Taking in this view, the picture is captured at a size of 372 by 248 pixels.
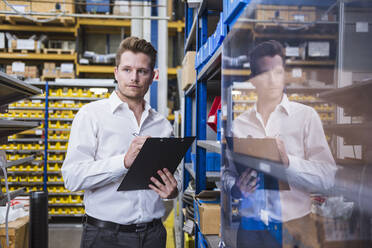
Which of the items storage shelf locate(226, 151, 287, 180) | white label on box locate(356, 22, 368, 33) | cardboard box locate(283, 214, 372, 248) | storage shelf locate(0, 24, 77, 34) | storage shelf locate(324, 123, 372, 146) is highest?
storage shelf locate(0, 24, 77, 34)

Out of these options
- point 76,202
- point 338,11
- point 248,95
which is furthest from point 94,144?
point 76,202

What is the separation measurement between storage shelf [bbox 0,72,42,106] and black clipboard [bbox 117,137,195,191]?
0.76 m

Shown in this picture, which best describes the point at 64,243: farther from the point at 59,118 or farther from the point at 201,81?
the point at 201,81

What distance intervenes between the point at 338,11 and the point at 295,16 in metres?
0.09

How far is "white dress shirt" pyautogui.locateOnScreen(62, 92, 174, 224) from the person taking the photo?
5.19 feet

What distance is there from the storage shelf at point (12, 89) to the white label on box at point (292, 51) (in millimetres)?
1328

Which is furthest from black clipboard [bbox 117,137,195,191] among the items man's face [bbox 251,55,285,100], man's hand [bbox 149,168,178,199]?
man's face [bbox 251,55,285,100]

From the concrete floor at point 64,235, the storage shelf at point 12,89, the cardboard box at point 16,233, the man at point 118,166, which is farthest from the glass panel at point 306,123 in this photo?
the concrete floor at point 64,235

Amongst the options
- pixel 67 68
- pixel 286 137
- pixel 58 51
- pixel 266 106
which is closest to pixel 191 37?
pixel 266 106

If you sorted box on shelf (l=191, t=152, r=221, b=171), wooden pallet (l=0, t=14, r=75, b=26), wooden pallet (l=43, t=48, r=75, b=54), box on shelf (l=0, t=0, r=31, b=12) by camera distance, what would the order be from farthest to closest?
wooden pallet (l=43, t=48, r=75, b=54), wooden pallet (l=0, t=14, r=75, b=26), box on shelf (l=0, t=0, r=31, b=12), box on shelf (l=191, t=152, r=221, b=171)

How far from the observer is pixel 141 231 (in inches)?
65.6

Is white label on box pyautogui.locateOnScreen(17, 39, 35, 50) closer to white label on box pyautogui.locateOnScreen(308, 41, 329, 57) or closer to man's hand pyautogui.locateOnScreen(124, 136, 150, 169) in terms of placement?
man's hand pyautogui.locateOnScreen(124, 136, 150, 169)

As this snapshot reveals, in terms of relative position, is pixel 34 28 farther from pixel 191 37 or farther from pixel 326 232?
pixel 326 232

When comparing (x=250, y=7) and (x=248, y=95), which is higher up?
(x=250, y=7)
